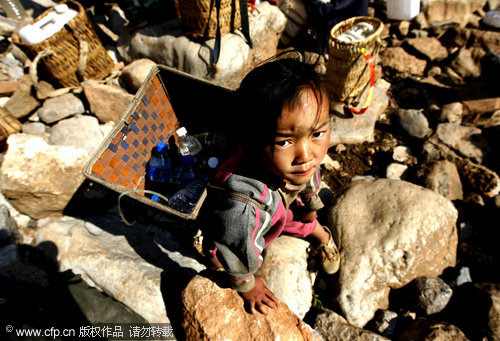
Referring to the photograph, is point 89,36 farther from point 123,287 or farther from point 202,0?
point 123,287

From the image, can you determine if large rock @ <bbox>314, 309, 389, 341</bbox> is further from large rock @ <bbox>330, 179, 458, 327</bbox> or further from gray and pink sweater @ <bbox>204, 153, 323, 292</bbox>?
gray and pink sweater @ <bbox>204, 153, 323, 292</bbox>

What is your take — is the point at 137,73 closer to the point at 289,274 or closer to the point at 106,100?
the point at 106,100

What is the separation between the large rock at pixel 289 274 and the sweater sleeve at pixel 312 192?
499mm

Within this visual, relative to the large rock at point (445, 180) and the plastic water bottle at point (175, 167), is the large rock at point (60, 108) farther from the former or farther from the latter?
the large rock at point (445, 180)

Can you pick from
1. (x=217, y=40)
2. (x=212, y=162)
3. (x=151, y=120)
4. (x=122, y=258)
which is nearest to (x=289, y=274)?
(x=212, y=162)

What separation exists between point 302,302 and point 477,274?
1.59 metres

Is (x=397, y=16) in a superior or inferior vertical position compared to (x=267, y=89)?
inferior

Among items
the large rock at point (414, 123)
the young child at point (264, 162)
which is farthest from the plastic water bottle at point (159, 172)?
the large rock at point (414, 123)

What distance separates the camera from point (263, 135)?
1380mm

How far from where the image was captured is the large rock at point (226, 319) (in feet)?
5.93

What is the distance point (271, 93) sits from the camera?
130cm

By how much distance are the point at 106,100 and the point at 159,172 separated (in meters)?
1.40

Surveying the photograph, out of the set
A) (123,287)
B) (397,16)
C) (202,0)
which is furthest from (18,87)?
(397,16)

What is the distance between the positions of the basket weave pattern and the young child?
43.8 inches
